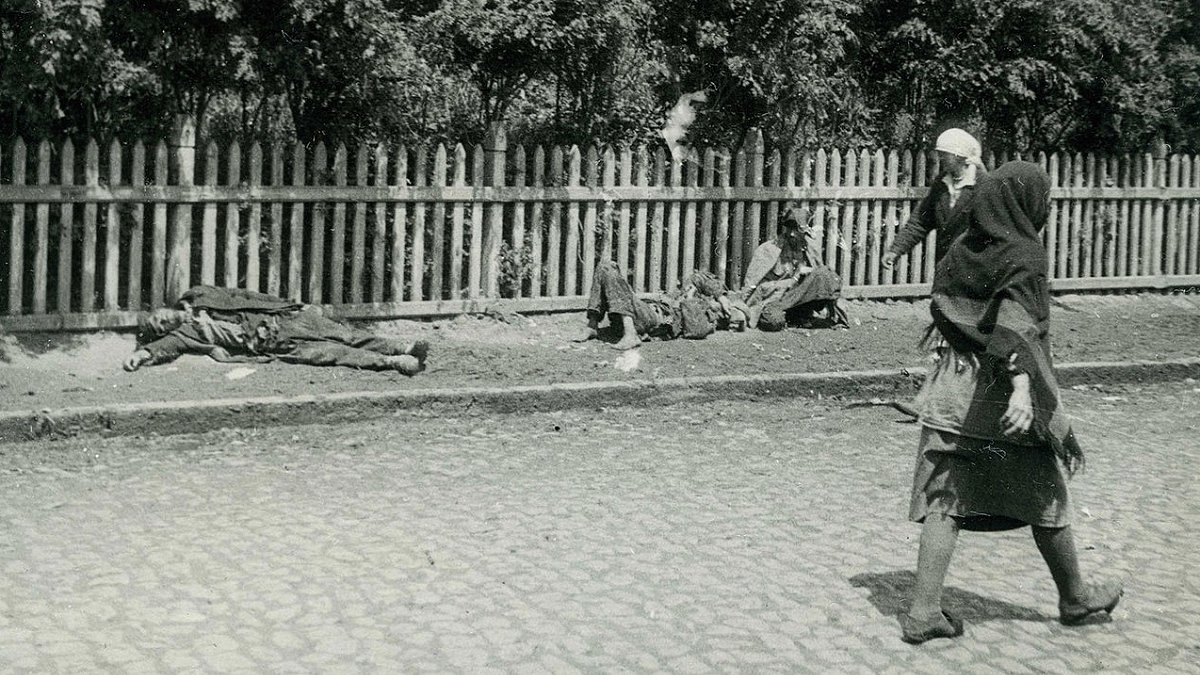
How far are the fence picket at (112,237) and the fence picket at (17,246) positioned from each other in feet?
1.89

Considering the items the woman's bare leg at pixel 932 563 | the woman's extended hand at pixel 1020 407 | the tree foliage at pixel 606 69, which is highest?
the tree foliage at pixel 606 69

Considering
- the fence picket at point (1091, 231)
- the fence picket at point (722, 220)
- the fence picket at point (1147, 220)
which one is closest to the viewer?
the fence picket at point (722, 220)

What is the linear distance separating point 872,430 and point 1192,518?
110 inches

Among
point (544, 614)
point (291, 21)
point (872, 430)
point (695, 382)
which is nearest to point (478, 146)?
point (291, 21)

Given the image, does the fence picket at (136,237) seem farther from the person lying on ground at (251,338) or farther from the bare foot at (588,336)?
the bare foot at (588,336)

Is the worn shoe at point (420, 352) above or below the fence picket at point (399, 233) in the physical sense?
below

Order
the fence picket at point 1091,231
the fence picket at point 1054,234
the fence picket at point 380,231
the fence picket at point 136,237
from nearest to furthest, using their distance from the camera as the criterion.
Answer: the fence picket at point 136,237
the fence picket at point 380,231
the fence picket at point 1054,234
the fence picket at point 1091,231

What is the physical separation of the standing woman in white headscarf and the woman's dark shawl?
272 mm

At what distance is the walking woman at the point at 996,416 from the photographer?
5.54m

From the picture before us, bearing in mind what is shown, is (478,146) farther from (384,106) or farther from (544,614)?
(544,614)

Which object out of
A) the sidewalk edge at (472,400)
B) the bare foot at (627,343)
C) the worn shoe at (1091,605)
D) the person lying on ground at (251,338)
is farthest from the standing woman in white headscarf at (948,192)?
the person lying on ground at (251,338)

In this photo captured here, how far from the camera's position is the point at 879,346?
1318 cm

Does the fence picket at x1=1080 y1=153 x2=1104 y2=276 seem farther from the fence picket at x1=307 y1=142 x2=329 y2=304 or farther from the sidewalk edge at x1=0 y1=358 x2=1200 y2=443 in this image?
the fence picket at x1=307 y1=142 x2=329 y2=304

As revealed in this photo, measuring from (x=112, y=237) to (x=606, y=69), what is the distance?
4.87 m
